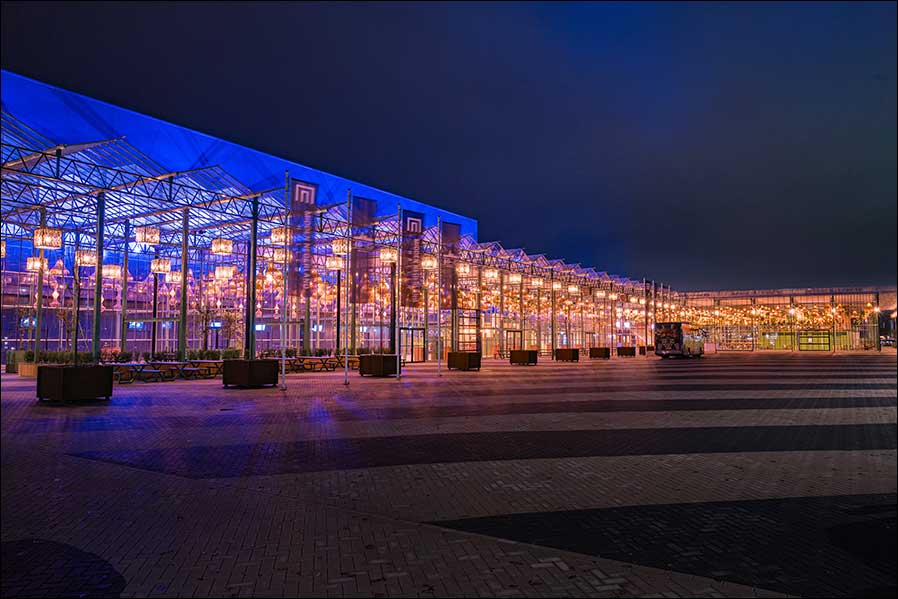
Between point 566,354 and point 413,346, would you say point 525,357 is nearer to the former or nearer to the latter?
point 566,354

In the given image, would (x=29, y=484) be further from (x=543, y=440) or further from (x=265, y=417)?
(x=543, y=440)

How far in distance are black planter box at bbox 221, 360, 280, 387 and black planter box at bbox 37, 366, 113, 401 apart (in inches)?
181

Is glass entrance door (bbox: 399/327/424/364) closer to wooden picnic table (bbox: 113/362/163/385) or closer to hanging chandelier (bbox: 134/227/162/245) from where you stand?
wooden picnic table (bbox: 113/362/163/385)

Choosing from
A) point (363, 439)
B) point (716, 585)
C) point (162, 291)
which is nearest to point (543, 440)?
point (363, 439)

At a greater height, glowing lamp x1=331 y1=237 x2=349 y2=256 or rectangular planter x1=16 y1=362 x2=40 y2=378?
glowing lamp x1=331 y1=237 x2=349 y2=256

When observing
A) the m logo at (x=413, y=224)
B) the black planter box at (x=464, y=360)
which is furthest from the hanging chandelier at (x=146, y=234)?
the black planter box at (x=464, y=360)

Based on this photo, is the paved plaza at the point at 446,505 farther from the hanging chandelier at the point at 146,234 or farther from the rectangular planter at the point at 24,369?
the hanging chandelier at the point at 146,234

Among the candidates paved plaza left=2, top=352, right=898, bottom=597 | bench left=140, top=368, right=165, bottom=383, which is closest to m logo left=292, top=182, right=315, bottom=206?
paved plaza left=2, top=352, right=898, bottom=597

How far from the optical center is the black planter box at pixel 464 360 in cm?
3086

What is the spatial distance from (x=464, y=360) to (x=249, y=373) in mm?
12920

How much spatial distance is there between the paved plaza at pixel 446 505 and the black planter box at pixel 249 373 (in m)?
7.22

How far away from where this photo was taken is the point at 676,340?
5169 cm

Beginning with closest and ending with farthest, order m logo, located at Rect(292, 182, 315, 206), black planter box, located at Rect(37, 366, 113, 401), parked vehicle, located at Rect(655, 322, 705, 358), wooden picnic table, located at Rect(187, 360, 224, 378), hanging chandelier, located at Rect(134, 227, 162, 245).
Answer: black planter box, located at Rect(37, 366, 113, 401), m logo, located at Rect(292, 182, 315, 206), hanging chandelier, located at Rect(134, 227, 162, 245), wooden picnic table, located at Rect(187, 360, 224, 378), parked vehicle, located at Rect(655, 322, 705, 358)

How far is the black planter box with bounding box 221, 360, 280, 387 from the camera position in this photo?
803 inches
